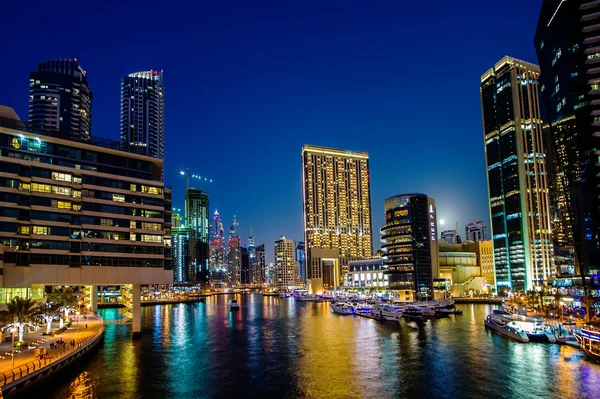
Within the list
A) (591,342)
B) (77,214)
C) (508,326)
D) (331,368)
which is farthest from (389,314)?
(77,214)

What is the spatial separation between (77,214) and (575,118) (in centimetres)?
12301

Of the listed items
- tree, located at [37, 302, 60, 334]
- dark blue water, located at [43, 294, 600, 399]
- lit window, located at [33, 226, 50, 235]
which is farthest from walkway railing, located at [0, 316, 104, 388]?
A: lit window, located at [33, 226, 50, 235]

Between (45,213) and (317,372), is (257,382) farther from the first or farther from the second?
(45,213)

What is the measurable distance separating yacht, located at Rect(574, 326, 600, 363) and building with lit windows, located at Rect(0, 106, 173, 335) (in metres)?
67.7

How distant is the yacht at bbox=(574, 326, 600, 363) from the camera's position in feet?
199

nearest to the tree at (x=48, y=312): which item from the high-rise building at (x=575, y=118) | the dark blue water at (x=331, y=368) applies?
the dark blue water at (x=331, y=368)

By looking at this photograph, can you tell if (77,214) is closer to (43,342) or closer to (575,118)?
(43,342)

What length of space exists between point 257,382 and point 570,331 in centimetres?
5477

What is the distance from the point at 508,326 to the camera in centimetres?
8594

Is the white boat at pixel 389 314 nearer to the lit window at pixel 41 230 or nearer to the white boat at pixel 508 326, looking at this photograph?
the white boat at pixel 508 326

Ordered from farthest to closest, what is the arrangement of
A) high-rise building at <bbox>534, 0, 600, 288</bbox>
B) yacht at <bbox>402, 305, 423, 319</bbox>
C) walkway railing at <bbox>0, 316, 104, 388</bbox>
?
yacht at <bbox>402, 305, 423, 319</bbox>
high-rise building at <bbox>534, 0, 600, 288</bbox>
walkway railing at <bbox>0, 316, 104, 388</bbox>

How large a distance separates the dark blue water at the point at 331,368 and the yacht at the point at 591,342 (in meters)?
1.31

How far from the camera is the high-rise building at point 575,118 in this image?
119938mm

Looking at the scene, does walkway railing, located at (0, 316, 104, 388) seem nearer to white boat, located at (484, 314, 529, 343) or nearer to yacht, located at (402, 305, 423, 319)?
white boat, located at (484, 314, 529, 343)
